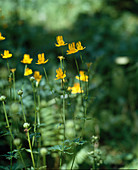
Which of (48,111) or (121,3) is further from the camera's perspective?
(121,3)

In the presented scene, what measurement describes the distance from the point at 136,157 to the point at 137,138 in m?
0.20

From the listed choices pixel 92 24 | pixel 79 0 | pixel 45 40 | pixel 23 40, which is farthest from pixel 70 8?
pixel 23 40

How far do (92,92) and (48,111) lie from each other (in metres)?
0.53

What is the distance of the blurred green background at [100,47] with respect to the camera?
64.5 inches

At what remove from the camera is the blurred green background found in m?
1.64

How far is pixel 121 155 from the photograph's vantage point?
4.72ft

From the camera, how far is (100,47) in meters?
2.84

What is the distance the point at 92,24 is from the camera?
3188mm

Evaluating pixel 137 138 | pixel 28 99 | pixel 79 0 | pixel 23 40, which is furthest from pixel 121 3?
pixel 28 99

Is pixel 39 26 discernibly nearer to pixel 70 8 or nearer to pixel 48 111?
pixel 70 8

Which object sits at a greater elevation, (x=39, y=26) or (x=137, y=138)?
(x=39, y=26)

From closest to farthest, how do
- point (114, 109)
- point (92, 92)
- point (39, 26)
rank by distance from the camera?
point (92, 92), point (114, 109), point (39, 26)

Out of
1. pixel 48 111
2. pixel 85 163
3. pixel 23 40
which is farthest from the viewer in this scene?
pixel 23 40

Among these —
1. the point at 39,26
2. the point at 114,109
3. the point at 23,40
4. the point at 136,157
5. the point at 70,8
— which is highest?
the point at 70,8
